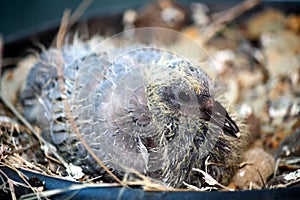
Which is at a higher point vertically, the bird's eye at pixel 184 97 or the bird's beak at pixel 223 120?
the bird's eye at pixel 184 97

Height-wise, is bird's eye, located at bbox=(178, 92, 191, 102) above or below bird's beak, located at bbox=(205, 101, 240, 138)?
above

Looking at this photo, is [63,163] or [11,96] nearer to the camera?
[63,163]

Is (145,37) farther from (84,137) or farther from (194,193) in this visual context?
(194,193)

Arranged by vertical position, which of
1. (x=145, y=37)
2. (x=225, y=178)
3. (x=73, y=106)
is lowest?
(x=225, y=178)

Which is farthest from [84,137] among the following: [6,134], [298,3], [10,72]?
[298,3]
